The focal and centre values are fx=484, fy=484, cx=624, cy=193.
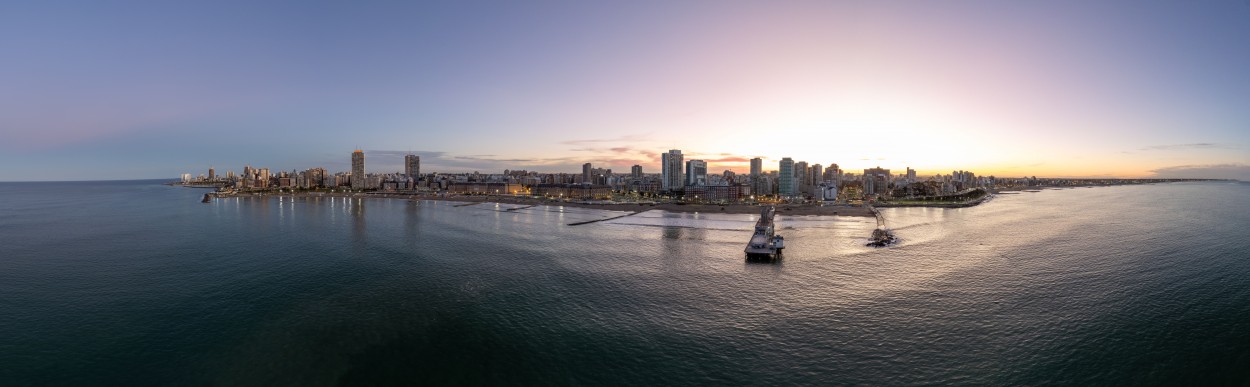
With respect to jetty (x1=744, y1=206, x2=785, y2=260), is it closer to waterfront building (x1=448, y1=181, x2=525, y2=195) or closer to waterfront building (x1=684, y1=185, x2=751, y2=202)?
waterfront building (x1=684, y1=185, x2=751, y2=202)

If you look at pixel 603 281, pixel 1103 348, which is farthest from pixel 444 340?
pixel 1103 348

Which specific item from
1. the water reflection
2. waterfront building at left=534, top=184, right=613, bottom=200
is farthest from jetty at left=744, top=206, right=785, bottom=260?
waterfront building at left=534, top=184, right=613, bottom=200

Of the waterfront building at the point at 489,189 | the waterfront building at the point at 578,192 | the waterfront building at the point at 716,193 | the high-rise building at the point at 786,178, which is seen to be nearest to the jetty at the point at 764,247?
the waterfront building at the point at 716,193

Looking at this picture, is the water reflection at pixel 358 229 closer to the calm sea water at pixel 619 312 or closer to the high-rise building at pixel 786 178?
the calm sea water at pixel 619 312

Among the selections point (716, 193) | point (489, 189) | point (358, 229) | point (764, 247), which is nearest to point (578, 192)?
point (489, 189)

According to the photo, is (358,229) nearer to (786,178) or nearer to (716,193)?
(716,193)

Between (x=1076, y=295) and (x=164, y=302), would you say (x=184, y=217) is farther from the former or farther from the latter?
(x=1076, y=295)
